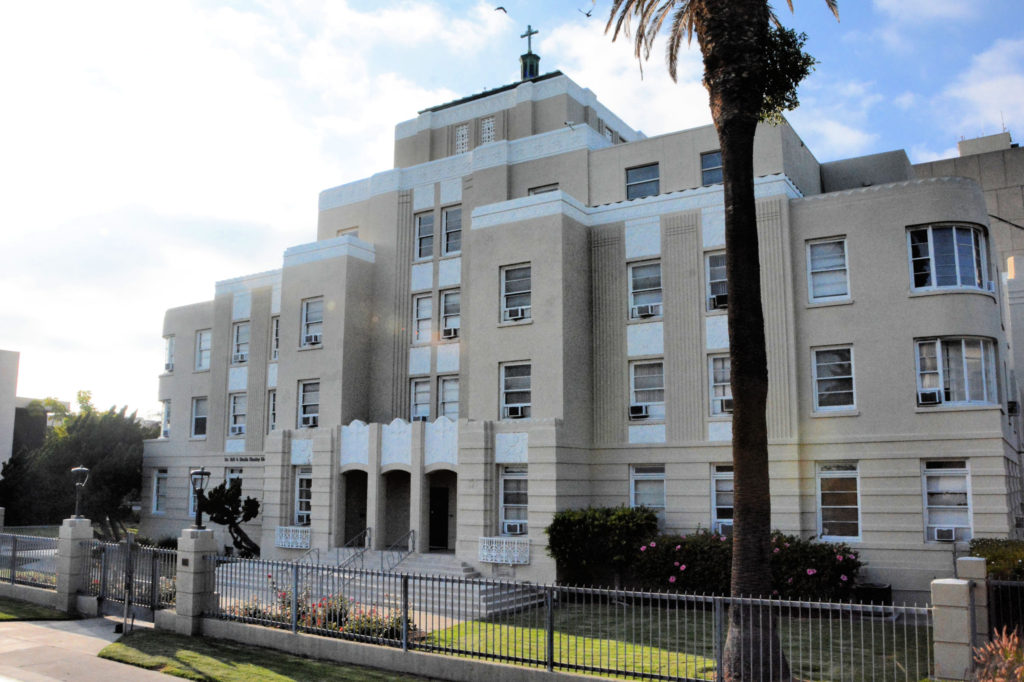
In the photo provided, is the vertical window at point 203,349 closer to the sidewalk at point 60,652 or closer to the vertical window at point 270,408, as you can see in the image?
the vertical window at point 270,408

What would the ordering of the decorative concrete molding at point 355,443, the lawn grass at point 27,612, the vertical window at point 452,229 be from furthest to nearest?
the vertical window at point 452,229
the decorative concrete molding at point 355,443
the lawn grass at point 27,612

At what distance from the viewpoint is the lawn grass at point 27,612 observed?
1984 centimetres

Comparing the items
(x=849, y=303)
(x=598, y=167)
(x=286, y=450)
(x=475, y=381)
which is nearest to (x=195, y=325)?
(x=286, y=450)

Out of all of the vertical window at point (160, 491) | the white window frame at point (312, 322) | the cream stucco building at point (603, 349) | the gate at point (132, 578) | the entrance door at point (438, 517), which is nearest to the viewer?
the gate at point (132, 578)

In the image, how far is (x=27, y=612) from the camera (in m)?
20.5

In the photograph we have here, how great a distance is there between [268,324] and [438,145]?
10302 mm

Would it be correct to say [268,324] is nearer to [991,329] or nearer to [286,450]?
[286,450]

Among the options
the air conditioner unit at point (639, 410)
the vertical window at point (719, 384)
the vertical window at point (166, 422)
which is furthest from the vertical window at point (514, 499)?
the vertical window at point (166, 422)

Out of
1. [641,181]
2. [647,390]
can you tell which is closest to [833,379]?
[647,390]

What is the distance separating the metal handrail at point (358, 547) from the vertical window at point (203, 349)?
44.7 ft

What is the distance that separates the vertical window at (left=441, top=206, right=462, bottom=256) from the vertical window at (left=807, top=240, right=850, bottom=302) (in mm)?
12307

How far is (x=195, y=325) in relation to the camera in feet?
128

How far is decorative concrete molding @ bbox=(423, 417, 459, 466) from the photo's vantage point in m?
26.5

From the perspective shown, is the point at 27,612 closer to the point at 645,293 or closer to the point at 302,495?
the point at 302,495
